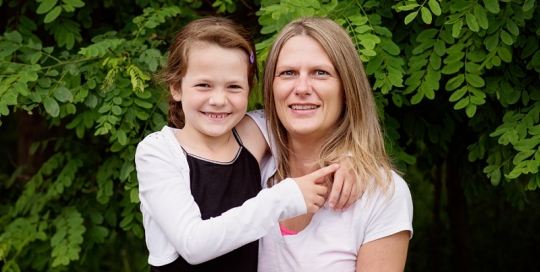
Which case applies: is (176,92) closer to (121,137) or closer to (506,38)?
(121,137)

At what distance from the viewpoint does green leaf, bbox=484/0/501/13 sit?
2.68 meters

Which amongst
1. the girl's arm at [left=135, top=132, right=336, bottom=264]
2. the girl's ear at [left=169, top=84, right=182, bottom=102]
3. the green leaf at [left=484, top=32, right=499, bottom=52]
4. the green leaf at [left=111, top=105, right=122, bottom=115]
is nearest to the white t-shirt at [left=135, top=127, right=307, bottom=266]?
the girl's arm at [left=135, top=132, right=336, bottom=264]

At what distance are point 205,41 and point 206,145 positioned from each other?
0.35 metres

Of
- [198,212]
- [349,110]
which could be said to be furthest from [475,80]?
[198,212]

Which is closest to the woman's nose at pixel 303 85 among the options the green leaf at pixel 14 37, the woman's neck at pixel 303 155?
the woman's neck at pixel 303 155

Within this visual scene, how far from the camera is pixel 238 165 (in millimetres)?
2479

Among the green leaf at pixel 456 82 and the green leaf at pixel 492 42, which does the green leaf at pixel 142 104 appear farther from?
the green leaf at pixel 492 42

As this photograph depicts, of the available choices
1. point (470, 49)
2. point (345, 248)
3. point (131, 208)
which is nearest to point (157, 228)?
point (345, 248)

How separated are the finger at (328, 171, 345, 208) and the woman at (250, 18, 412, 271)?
0.21ft

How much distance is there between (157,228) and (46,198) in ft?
5.40

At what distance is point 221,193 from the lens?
235 cm

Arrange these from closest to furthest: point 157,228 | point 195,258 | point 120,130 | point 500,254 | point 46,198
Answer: point 195,258 → point 157,228 → point 120,130 → point 46,198 → point 500,254

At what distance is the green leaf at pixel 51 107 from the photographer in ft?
10.1

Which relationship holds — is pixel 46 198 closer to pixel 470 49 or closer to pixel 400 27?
pixel 400 27
